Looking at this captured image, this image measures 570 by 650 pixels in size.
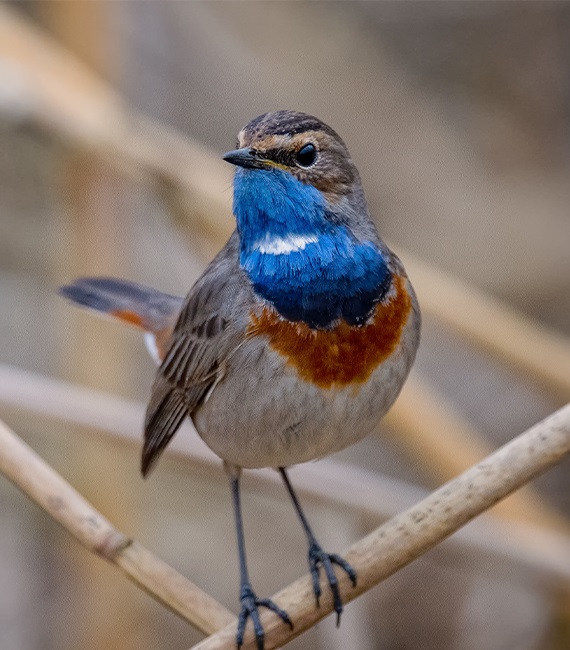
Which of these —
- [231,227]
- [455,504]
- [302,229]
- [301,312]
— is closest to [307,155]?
[302,229]

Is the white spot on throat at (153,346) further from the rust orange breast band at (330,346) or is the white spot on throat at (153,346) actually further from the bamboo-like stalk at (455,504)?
the bamboo-like stalk at (455,504)

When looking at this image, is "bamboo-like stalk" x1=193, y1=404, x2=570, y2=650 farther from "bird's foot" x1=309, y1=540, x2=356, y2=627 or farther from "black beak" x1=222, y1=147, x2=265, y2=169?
"black beak" x1=222, y1=147, x2=265, y2=169

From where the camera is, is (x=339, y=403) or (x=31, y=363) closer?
(x=339, y=403)

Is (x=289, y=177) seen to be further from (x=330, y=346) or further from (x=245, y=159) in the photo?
(x=330, y=346)

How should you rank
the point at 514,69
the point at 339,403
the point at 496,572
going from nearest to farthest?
the point at 339,403 → the point at 496,572 → the point at 514,69

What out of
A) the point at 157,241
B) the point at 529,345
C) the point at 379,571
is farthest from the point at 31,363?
the point at 379,571

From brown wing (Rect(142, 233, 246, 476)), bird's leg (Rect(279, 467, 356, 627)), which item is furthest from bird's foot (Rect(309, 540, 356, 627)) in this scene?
brown wing (Rect(142, 233, 246, 476))

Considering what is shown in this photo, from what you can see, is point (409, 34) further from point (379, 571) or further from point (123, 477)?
point (379, 571)
